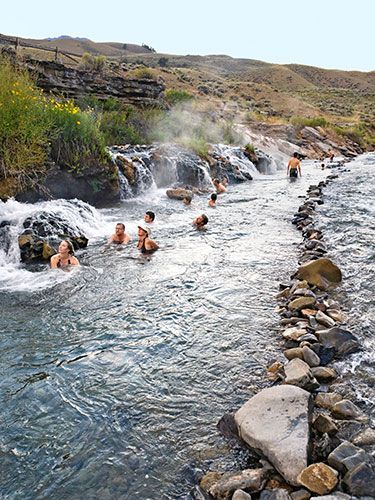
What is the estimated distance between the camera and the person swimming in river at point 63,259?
669 centimetres

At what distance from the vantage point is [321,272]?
5.91 metres

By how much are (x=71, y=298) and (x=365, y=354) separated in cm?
357

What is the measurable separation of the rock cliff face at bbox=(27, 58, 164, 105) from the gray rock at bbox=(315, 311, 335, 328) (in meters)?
16.2

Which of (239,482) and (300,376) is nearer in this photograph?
(239,482)

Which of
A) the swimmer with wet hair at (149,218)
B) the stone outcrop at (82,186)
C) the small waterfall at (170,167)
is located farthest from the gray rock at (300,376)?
the small waterfall at (170,167)

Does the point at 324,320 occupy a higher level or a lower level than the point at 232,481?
higher

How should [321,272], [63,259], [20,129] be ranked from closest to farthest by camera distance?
1. [321,272]
2. [63,259]
3. [20,129]

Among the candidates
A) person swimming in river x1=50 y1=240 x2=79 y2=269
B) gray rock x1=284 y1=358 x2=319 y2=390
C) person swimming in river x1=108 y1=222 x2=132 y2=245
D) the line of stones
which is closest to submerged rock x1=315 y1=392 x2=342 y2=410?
the line of stones

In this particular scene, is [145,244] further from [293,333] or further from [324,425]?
[324,425]

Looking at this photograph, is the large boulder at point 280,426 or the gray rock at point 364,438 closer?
the large boulder at point 280,426

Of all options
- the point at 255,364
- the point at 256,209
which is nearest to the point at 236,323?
the point at 255,364

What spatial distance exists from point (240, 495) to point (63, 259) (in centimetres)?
504

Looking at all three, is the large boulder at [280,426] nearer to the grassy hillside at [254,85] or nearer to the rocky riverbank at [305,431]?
the rocky riverbank at [305,431]

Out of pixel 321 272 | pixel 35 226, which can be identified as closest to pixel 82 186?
pixel 35 226
